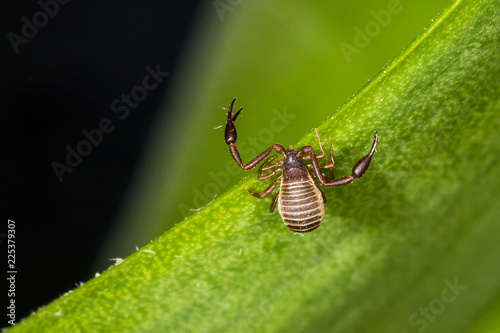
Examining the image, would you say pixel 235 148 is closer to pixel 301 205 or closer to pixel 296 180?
pixel 296 180

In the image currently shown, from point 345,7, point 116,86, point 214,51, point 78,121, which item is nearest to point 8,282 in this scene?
A: point 78,121

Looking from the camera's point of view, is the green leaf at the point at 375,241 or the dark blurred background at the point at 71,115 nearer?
the green leaf at the point at 375,241

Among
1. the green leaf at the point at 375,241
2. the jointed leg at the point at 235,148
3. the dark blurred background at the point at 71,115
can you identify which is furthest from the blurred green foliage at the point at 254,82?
the green leaf at the point at 375,241

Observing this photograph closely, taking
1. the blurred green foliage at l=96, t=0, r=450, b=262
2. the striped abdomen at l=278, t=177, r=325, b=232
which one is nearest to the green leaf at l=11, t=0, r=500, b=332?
the striped abdomen at l=278, t=177, r=325, b=232

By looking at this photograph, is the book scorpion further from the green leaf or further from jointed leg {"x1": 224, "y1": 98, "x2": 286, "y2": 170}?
the green leaf

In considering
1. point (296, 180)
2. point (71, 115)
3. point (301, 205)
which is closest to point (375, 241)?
point (301, 205)

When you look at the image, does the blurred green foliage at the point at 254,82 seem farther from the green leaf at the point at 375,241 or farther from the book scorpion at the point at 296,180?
the green leaf at the point at 375,241
